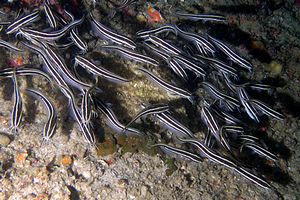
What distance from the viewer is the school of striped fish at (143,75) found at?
517 centimetres

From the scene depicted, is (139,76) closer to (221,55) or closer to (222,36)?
(221,55)

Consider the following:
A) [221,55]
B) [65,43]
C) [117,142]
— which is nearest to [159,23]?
[221,55]

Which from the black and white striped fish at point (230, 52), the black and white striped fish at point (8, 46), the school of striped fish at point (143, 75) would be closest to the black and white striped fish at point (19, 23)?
the school of striped fish at point (143, 75)

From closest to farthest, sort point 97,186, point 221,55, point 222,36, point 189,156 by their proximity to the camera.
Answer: point 97,186 → point 189,156 → point 221,55 → point 222,36

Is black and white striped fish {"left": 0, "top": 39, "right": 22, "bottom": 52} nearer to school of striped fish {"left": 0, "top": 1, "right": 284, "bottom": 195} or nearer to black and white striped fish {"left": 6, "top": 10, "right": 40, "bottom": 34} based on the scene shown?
school of striped fish {"left": 0, "top": 1, "right": 284, "bottom": 195}

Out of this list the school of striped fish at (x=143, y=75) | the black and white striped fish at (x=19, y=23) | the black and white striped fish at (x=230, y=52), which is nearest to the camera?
the school of striped fish at (x=143, y=75)

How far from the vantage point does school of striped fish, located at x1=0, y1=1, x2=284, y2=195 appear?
5.17 meters

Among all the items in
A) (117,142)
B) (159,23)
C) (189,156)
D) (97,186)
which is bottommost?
(97,186)

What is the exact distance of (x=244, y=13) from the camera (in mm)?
10422

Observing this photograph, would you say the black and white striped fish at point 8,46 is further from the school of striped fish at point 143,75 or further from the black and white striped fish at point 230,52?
the black and white striped fish at point 230,52

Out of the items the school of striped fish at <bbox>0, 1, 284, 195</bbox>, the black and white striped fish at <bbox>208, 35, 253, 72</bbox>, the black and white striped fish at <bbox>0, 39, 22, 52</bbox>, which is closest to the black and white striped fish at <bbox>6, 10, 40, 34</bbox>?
the school of striped fish at <bbox>0, 1, 284, 195</bbox>

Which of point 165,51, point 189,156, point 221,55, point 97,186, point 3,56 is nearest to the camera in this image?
point 97,186

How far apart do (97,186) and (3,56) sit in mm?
3972

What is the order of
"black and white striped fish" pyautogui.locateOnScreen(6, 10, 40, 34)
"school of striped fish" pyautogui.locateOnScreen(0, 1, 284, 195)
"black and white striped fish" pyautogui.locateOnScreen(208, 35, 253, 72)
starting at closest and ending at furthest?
1. "school of striped fish" pyautogui.locateOnScreen(0, 1, 284, 195)
2. "black and white striped fish" pyautogui.locateOnScreen(6, 10, 40, 34)
3. "black and white striped fish" pyautogui.locateOnScreen(208, 35, 253, 72)
